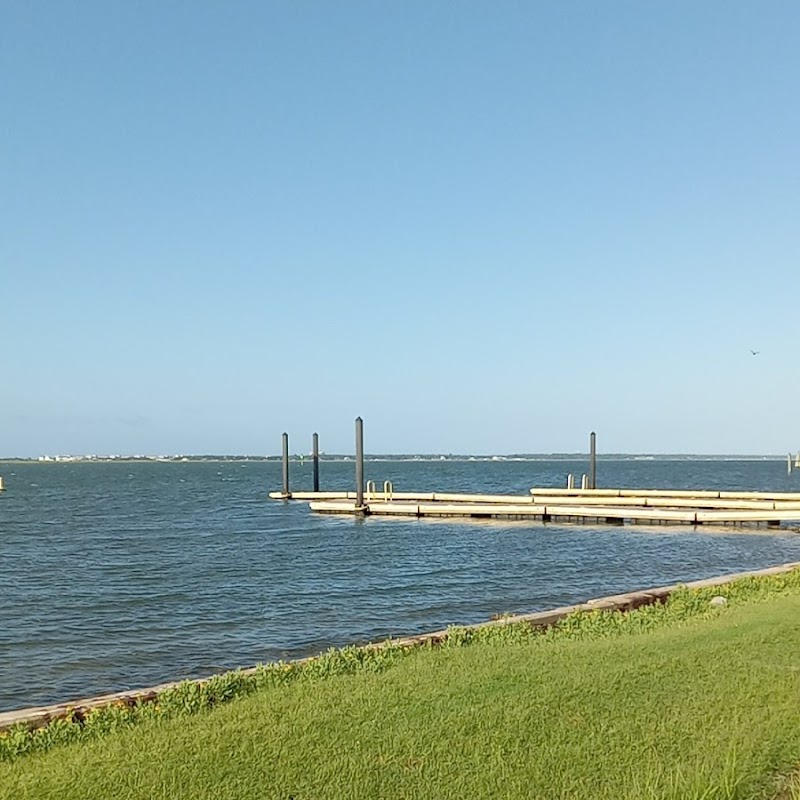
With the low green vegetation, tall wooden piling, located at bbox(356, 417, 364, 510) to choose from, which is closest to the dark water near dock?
tall wooden piling, located at bbox(356, 417, 364, 510)

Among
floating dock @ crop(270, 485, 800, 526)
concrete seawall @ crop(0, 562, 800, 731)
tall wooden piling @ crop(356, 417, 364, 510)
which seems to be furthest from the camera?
tall wooden piling @ crop(356, 417, 364, 510)

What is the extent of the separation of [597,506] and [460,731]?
3271cm

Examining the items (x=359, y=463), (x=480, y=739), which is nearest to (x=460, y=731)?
(x=480, y=739)

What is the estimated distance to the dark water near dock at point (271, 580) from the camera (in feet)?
39.0

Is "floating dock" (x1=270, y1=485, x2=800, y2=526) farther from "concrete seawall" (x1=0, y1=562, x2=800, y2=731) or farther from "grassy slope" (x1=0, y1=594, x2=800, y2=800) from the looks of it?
"grassy slope" (x1=0, y1=594, x2=800, y2=800)

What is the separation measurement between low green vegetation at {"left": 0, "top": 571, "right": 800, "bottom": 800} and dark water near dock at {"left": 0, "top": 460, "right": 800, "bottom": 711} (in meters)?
4.37

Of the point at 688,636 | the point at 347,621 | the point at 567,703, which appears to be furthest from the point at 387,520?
the point at 567,703

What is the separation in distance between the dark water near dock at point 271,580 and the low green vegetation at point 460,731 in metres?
4.37

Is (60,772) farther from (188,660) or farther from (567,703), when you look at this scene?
(188,660)

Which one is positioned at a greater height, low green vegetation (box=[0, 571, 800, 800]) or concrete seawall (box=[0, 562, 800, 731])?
low green vegetation (box=[0, 571, 800, 800])

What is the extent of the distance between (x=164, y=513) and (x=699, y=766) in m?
40.8

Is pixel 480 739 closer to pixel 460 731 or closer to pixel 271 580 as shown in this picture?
pixel 460 731

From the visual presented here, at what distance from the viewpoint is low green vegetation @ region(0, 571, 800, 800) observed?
4.68 metres

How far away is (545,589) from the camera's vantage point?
692 inches
